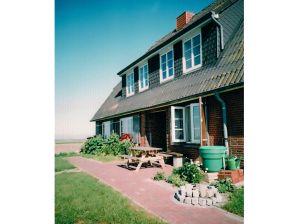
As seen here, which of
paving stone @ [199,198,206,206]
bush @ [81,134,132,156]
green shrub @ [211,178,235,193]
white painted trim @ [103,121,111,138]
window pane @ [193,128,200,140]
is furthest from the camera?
white painted trim @ [103,121,111,138]

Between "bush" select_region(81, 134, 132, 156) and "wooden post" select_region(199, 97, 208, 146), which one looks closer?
"wooden post" select_region(199, 97, 208, 146)

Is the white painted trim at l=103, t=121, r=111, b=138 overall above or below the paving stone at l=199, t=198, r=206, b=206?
above

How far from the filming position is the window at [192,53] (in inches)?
375

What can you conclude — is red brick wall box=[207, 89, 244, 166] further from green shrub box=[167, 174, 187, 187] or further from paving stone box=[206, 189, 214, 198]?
paving stone box=[206, 189, 214, 198]

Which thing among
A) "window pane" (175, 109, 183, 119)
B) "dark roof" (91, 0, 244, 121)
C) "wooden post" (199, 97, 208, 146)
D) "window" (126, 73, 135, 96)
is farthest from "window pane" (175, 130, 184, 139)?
"window" (126, 73, 135, 96)

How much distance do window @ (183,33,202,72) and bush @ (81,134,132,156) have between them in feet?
16.2

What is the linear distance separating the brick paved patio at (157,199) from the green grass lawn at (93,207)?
0.28 meters

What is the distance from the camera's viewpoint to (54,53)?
15.6ft

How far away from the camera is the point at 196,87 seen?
8453 mm

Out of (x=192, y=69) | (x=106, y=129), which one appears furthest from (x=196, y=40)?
(x=106, y=129)

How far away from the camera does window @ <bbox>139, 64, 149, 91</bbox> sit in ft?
44.5
